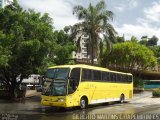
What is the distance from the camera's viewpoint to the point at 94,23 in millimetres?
38438

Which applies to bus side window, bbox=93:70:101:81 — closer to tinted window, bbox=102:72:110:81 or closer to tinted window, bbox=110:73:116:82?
tinted window, bbox=102:72:110:81

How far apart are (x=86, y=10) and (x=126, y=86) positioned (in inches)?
489

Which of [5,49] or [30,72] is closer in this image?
[5,49]

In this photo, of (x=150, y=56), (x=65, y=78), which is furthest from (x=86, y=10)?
(x=65, y=78)

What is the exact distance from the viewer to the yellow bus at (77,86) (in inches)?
817

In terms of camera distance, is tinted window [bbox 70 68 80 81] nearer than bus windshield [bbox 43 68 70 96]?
No

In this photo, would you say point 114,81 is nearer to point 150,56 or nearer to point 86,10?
point 86,10

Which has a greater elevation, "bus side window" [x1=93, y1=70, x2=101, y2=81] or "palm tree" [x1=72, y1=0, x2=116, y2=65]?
"palm tree" [x1=72, y1=0, x2=116, y2=65]

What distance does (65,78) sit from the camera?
20.8 m

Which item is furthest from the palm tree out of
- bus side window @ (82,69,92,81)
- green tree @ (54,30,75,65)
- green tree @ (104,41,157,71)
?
bus side window @ (82,69,92,81)

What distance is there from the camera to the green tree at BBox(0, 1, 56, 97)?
2873 centimetres

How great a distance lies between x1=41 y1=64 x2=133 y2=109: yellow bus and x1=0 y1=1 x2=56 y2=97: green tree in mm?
7157

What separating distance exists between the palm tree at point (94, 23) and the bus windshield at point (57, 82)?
17.6 meters

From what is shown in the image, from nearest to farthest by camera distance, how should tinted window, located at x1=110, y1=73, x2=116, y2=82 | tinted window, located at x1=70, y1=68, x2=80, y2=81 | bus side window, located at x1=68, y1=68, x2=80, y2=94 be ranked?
bus side window, located at x1=68, y1=68, x2=80, y2=94, tinted window, located at x1=70, y1=68, x2=80, y2=81, tinted window, located at x1=110, y1=73, x2=116, y2=82
